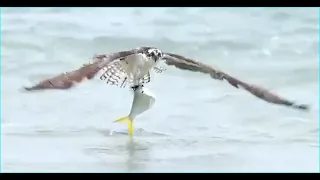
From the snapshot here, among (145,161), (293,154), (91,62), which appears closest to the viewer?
(91,62)

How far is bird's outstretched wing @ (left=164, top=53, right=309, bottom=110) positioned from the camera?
600 centimetres

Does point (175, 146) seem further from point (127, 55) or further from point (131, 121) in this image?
point (127, 55)

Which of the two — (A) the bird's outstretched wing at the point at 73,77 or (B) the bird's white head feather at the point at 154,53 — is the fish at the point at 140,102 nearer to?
(B) the bird's white head feather at the point at 154,53

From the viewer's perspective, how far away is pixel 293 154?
654cm

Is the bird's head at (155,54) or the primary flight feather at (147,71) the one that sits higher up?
the bird's head at (155,54)

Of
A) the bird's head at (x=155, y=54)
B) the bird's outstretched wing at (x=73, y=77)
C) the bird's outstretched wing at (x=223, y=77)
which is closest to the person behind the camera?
the bird's outstretched wing at (x=73, y=77)

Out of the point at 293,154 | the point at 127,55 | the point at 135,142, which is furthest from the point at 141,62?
the point at 293,154

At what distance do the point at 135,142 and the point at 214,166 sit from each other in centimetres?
70

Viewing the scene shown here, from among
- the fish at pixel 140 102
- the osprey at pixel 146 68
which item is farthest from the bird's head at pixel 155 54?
the fish at pixel 140 102

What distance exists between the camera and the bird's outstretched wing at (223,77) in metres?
6.00

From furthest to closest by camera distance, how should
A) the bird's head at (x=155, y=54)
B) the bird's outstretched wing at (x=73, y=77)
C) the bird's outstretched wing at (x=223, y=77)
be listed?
the bird's head at (x=155, y=54) < the bird's outstretched wing at (x=223, y=77) < the bird's outstretched wing at (x=73, y=77)

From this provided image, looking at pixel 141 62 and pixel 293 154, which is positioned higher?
pixel 141 62

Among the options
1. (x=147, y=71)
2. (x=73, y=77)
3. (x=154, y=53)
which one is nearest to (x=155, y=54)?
(x=154, y=53)

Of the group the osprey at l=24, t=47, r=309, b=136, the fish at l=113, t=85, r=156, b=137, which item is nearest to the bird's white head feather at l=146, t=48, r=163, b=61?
the osprey at l=24, t=47, r=309, b=136
